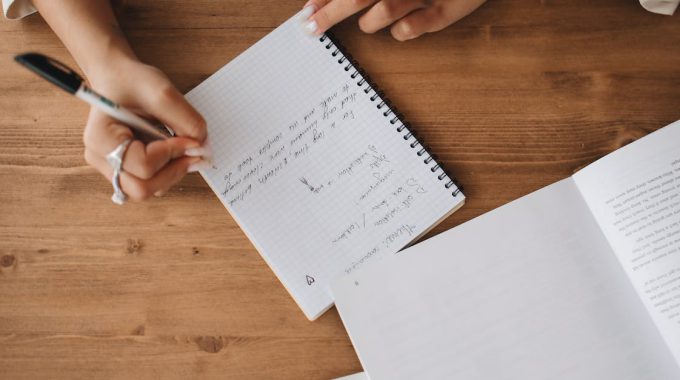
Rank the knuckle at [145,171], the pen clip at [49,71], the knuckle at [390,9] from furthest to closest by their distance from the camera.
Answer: the knuckle at [390,9], the knuckle at [145,171], the pen clip at [49,71]

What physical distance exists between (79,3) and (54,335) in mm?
433

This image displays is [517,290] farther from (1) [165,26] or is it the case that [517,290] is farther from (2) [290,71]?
(1) [165,26]

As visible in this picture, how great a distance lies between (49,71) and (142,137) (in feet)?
0.55

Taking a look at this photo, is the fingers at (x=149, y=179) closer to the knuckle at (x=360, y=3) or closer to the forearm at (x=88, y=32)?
the forearm at (x=88, y=32)

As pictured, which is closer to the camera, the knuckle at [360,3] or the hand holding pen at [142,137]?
the hand holding pen at [142,137]

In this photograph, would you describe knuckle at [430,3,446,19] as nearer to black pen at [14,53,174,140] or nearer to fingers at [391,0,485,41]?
fingers at [391,0,485,41]

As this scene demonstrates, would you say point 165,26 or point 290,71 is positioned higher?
point 165,26

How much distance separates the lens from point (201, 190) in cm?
72

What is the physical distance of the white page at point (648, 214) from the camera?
2.14ft

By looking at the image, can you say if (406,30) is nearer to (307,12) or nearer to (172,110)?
(307,12)

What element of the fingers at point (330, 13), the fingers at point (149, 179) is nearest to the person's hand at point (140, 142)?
the fingers at point (149, 179)

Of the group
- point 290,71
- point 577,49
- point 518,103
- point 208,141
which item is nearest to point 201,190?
point 208,141

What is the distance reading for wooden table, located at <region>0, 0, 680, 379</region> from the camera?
0.68 meters

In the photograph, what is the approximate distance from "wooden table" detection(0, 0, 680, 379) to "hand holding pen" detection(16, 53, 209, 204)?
0.06 meters
